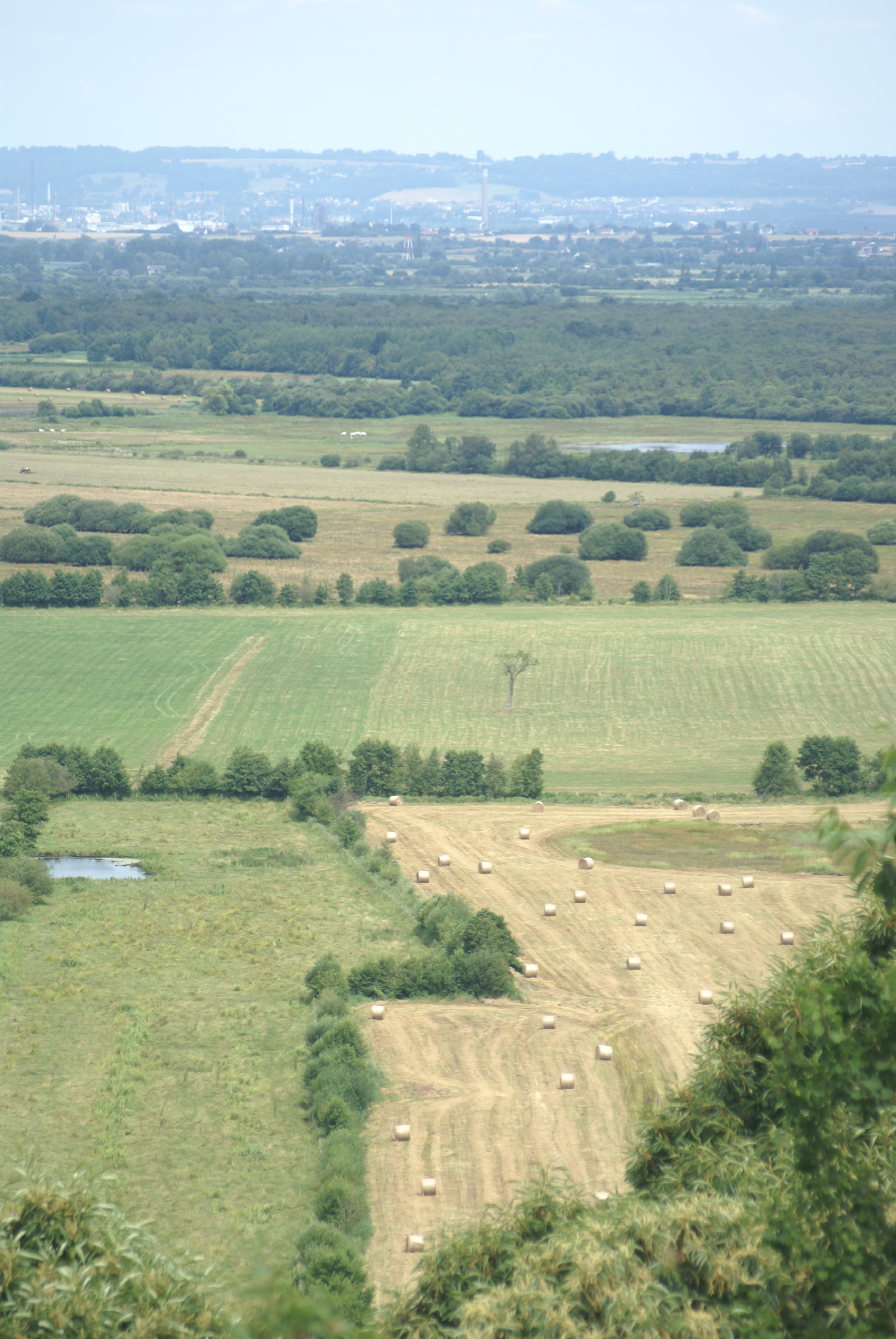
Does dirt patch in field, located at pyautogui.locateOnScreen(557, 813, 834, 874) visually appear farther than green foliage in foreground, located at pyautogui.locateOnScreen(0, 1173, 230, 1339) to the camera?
Yes

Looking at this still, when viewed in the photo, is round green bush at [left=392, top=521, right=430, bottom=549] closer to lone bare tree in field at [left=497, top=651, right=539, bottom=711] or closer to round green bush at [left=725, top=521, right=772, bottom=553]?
round green bush at [left=725, top=521, right=772, bottom=553]

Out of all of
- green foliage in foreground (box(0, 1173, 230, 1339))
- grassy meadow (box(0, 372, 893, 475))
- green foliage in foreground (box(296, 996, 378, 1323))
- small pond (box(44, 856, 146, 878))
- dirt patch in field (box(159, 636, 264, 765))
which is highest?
green foliage in foreground (box(0, 1173, 230, 1339))

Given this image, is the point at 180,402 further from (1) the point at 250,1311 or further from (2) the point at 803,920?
(1) the point at 250,1311

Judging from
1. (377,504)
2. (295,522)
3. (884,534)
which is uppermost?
(884,534)

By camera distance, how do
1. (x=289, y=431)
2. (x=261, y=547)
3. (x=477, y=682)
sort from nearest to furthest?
(x=477, y=682) < (x=261, y=547) < (x=289, y=431)

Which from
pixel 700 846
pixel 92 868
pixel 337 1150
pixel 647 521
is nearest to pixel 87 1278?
pixel 337 1150

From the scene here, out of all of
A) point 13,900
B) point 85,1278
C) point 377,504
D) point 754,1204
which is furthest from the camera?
point 377,504

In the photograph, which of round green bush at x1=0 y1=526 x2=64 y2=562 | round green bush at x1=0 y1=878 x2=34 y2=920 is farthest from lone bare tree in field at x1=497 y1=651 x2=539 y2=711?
round green bush at x1=0 y1=526 x2=64 y2=562

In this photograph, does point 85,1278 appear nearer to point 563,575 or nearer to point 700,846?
point 700,846
